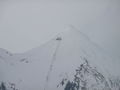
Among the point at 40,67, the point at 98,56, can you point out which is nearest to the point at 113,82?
the point at 98,56

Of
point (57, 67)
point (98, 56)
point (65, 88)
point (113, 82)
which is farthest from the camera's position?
point (98, 56)

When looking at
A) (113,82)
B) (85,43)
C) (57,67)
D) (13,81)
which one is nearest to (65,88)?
(57,67)

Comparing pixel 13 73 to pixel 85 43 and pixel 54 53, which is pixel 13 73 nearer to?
pixel 54 53

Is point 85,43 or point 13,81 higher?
point 85,43

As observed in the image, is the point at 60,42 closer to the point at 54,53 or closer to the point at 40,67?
the point at 54,53

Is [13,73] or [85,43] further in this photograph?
[85,43]

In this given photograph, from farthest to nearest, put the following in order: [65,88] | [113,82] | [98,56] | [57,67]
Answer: [98,56], [113,82], [57,67], [65,88]
